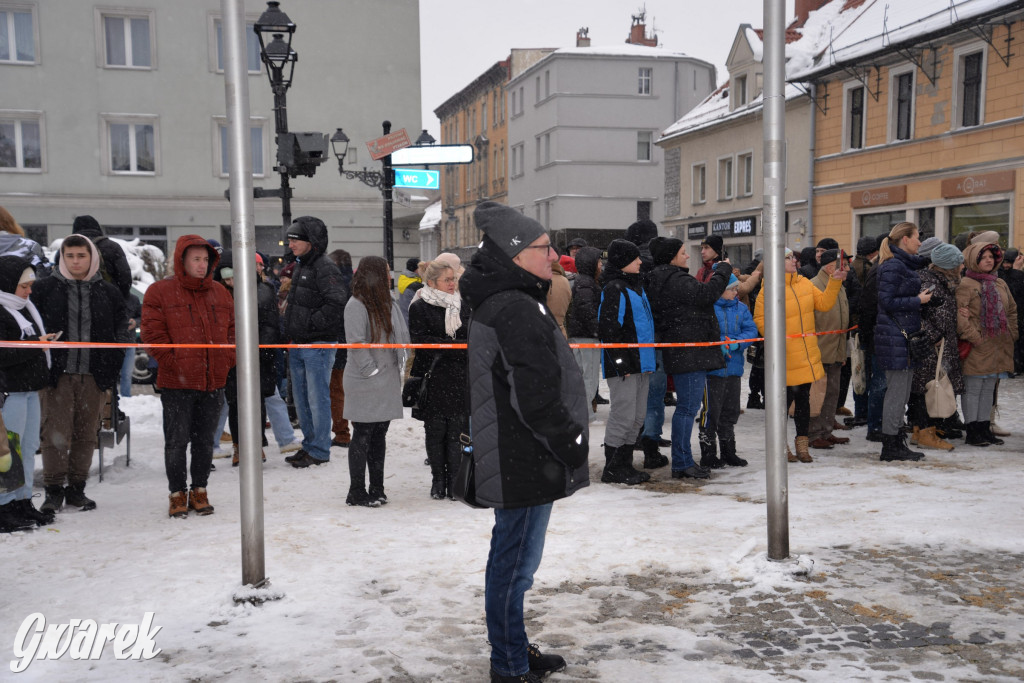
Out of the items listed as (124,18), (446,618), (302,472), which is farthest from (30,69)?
(446,618)

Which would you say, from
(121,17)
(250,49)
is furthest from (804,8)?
(121,17)

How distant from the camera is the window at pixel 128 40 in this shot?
91.4 ft

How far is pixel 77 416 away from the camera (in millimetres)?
6691

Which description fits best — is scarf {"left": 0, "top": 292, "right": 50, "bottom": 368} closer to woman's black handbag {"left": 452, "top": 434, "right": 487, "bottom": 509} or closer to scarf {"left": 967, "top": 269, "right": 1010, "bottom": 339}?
woman's black handbag {"left": 452, "top": 434, "right": 487, "bottom": 509}

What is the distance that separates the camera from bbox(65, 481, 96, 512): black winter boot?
22.2ft

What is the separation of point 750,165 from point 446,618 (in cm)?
2825

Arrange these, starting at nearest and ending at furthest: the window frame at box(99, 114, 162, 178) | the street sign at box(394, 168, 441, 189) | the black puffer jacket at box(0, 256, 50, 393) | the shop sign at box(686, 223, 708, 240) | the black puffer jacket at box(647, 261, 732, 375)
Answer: the black puffer jacket at box(0, 256, 50, 393) < the black puffer jacket at box(647, 261, 732, 375) < the street sign at box(394, 168, 441, 189) < the window frame at box(99, 114, 162, 178) < the shop sign at box(686, 223, 708, 240)

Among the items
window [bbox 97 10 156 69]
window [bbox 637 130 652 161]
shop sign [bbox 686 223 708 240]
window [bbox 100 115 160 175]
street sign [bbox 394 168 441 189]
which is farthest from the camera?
window [bbox 637 130 652 161]

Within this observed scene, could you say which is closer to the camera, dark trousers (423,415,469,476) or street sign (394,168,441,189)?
dark trousers (423,415,469,476)

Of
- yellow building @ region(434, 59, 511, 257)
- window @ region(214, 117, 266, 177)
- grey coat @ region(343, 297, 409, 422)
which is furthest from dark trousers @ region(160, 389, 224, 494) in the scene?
yellow building @ region(434, 59, 511, 257)

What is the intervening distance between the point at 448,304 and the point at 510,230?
10.4 feet

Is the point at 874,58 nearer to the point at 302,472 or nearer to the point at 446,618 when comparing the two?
the point at 302,472

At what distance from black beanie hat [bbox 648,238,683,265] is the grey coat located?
230 cm

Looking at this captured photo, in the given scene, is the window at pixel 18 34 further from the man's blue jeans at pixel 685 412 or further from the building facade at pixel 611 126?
the building facade at pixel 611 126
